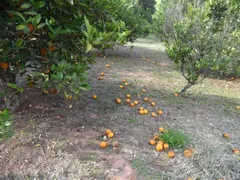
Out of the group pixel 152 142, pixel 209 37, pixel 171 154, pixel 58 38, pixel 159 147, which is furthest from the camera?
pixel 209 37

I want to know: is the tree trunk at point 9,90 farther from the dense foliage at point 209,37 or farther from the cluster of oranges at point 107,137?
the dense foliage at point 209,37

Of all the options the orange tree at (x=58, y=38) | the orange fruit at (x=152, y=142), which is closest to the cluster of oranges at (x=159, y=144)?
the orange fruit at (x=152, y=142)

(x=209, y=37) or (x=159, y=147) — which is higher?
(x=209, y=37)

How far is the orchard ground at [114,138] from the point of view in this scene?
2867 millimetres

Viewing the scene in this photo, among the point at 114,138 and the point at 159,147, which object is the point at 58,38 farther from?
the point at 159,147

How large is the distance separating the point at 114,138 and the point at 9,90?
65.9 inches

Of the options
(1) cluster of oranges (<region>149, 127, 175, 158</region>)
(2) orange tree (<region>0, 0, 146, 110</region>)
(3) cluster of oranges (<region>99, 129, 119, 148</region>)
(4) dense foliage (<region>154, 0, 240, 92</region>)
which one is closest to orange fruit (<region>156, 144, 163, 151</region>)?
(1) cluster of oranges (<region>149, 127, 175, 158</region>)

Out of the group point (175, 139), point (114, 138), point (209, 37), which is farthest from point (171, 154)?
point (209, 37)

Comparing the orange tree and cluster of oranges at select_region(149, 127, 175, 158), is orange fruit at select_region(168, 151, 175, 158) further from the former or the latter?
the orange tree

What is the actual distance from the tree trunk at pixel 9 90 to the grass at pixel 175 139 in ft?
7.25

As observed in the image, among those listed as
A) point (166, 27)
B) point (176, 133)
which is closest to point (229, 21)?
point (176, 133)

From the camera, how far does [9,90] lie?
136 inches

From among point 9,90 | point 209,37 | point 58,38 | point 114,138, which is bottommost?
point 114,138

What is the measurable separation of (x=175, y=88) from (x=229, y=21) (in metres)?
2.05
